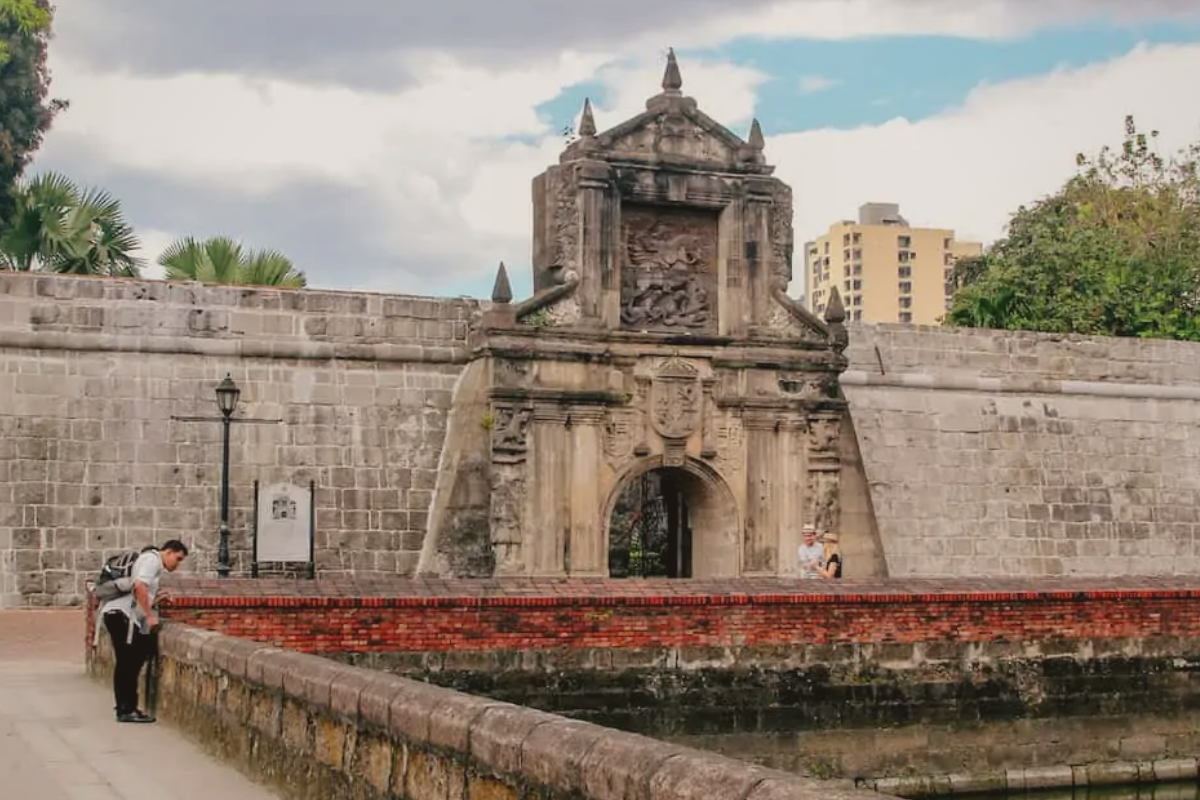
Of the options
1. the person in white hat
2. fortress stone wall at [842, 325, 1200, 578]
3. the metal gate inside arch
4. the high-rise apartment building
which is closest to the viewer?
the person in white hat

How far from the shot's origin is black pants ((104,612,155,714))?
12.0 metres

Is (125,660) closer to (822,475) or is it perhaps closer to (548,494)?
(548,494)

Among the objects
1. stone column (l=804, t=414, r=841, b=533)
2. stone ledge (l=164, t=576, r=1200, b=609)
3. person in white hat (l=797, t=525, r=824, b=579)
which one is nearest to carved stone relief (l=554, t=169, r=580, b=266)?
stone column (l=804, t=414, r=841, b=533)

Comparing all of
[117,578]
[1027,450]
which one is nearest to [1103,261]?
[1027,450]

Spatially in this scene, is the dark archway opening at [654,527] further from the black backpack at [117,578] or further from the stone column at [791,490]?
the black backpack at [117,578]

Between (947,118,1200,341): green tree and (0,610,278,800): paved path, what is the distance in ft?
82.3

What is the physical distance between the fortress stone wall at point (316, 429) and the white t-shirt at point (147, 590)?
876 centimetres

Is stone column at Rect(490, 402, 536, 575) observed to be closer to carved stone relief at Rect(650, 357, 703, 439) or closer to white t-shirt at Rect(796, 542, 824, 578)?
carved stone relief at Rect(650, 357, 703, 439)

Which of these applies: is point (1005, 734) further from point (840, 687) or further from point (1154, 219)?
point (1154, 219)

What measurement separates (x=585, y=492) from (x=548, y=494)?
18.9 inches

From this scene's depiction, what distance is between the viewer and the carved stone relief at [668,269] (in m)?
22.5

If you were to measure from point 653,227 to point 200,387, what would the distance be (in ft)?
18.9

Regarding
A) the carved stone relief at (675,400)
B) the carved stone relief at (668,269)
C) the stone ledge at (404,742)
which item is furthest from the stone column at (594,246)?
the stone ledge at (404,742)

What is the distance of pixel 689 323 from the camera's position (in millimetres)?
22625
